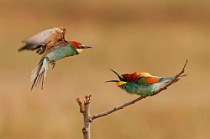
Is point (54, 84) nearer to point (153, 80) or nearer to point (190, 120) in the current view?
point (190, 120)

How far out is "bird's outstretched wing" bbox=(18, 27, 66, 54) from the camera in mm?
1489

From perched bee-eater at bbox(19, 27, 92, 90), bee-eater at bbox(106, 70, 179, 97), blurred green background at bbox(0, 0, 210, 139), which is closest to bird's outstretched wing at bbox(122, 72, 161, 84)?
bee-eater at bbox(106, 70, 179, 97)

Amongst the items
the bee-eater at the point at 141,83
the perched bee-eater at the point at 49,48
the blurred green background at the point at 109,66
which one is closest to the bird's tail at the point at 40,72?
the perched bee-eater at the point at 49,48

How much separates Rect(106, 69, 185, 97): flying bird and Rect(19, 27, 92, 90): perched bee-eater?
5.7 inches

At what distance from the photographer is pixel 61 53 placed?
1.45m

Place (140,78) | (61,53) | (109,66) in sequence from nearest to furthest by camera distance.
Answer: (61,53) < (140,78) < (109,66)

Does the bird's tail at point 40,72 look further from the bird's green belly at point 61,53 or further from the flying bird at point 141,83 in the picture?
the flying bird at point 141,83

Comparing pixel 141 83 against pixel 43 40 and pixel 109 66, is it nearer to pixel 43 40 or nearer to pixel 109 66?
pixel 43 40

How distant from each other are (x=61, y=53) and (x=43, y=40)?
70 mm

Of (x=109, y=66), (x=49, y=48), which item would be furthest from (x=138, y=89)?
(x=109, y=66)

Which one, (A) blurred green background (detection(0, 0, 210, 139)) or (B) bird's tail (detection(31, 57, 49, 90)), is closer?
(B) bird's tail (detection(31, 57, 49, 90))

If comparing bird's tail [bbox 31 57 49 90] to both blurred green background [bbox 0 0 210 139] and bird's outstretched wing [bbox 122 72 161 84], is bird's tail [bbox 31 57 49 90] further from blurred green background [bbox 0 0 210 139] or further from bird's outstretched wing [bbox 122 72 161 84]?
blurred green background [bbox 0 0 210 139]

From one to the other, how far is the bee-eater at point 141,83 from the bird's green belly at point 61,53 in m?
0.16

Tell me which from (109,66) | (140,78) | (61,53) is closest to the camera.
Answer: (61,53)
